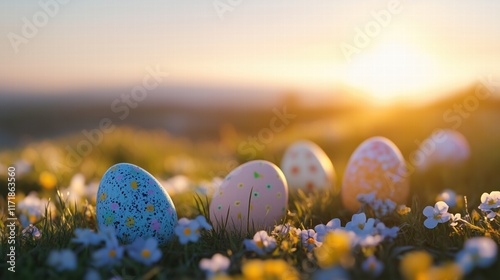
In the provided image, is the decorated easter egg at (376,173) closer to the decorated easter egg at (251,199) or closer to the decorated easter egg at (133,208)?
the decorated easter egg at (251,199)

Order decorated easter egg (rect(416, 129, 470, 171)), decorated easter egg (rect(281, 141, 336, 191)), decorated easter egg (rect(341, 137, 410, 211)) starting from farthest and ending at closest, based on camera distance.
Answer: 1. decorated easter egg (rect(416, 129, 470, 171))
2. decorated easter egg (rect(281, 141, 336, 191))
3. decorated easter egg (rect(341, 137, 410, 211))

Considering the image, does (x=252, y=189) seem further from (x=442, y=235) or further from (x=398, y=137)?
(x=398, y=137)

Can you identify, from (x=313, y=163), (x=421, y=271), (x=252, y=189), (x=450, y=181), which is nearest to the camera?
(x=421, y=271)

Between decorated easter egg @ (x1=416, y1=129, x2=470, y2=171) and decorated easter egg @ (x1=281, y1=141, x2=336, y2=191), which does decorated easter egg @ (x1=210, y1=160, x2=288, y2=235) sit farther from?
decorated easter egg @ (x1=416, y1=129, x2=470, y2=171)

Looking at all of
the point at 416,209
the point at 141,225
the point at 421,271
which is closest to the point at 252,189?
the point at 141,225

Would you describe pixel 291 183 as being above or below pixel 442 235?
above

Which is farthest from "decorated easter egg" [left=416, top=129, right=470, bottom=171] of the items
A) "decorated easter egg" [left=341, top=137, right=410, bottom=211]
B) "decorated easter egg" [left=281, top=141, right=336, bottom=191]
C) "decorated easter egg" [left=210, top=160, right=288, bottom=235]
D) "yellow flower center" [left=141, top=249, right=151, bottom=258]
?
"yellow flower center" [left=141, top=249, right=151, bottom=258]

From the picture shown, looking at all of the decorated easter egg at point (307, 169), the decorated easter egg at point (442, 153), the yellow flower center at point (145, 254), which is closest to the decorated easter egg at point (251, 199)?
the yellow flower center at point (145, 254)

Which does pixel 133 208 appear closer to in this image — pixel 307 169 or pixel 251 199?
pixel 251 199
